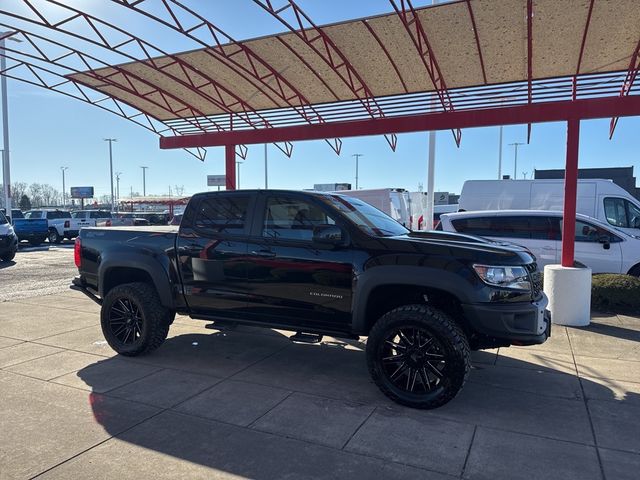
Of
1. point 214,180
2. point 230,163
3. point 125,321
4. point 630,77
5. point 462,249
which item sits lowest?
point 125,321

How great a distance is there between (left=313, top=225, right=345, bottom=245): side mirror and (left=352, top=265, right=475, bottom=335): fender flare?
1.32 feet

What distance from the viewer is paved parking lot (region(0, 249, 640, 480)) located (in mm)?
3209

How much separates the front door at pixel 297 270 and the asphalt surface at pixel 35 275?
6.52 m

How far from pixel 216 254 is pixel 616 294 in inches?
260

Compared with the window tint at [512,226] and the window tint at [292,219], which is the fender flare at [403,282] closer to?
the window tint at [292,219]

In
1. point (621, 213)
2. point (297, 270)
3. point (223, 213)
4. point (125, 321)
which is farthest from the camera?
point (621, 213)

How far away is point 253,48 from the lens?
360 inches

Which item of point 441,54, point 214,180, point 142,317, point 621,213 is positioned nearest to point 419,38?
point 441,54

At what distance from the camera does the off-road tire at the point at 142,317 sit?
5281mm

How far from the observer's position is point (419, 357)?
13.5 feet

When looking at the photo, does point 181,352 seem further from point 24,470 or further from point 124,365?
point 24,470

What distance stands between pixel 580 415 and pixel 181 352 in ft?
13.8

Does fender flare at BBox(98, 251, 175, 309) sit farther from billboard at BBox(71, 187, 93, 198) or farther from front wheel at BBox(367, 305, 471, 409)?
billboard at BBox(71, 187, 93, 198)

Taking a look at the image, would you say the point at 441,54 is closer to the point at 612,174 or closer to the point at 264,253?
the point at 264,253
